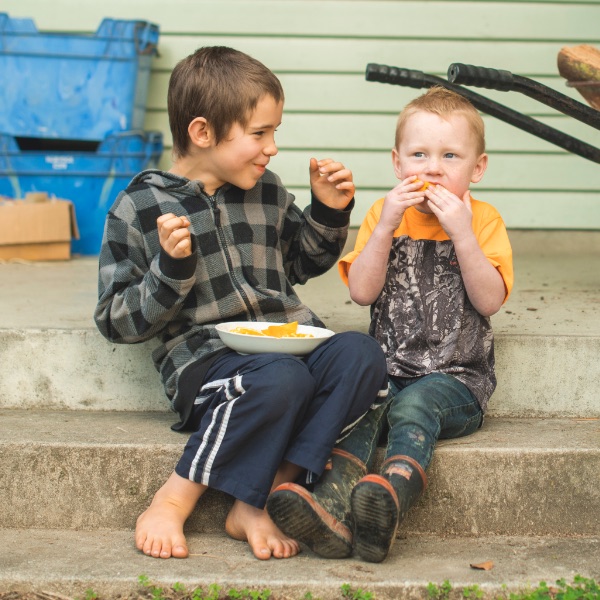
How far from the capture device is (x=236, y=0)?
4.79m

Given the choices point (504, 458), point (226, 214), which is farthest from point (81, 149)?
point (504, 458)

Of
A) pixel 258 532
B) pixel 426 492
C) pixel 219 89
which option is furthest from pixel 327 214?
pixel 258 532

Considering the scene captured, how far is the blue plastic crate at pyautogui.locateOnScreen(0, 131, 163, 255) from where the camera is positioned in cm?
466

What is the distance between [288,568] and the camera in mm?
2293

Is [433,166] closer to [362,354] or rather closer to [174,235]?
[362,354]

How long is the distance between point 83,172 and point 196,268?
7.24ft

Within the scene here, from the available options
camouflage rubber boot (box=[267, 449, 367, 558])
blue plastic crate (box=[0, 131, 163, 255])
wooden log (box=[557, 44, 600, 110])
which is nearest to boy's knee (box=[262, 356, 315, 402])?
camouflage rubber boot (box=[267, 449, 367, 558])

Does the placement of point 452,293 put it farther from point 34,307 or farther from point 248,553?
point 34,307

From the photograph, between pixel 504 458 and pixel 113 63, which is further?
pixel 113 63

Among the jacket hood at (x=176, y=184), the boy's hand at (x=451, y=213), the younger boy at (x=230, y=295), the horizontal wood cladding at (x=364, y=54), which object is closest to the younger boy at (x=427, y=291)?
the boy's hand at (x=451, y=213)

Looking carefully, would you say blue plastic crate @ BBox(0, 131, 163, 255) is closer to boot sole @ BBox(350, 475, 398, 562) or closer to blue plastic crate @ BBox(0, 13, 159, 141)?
blue plastic crate @ BBox(0, 13, 159, 141)

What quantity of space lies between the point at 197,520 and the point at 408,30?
307 centimetres

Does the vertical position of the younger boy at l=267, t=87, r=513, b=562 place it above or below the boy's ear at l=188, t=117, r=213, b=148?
below

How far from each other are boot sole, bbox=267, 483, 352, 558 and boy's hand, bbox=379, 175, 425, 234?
76cm
